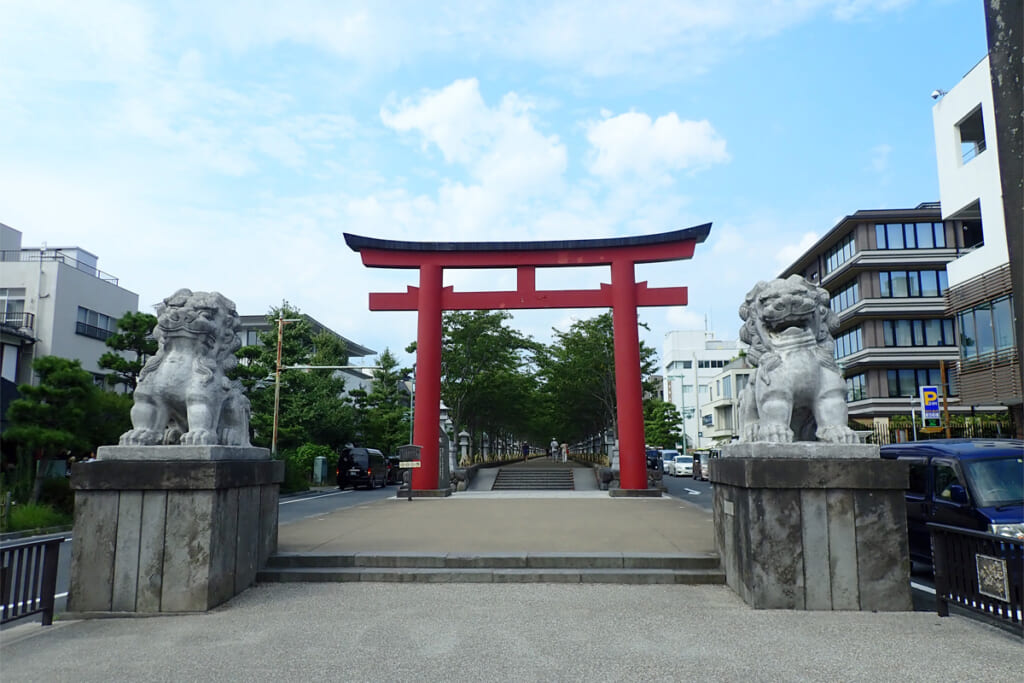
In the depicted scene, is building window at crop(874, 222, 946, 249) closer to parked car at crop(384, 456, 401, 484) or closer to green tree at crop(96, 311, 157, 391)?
parked car at crop(384, 456, 401, 484)

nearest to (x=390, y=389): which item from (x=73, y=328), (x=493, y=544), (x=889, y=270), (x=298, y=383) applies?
(x=298, y=383)

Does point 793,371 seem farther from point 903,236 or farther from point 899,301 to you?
point 903,236

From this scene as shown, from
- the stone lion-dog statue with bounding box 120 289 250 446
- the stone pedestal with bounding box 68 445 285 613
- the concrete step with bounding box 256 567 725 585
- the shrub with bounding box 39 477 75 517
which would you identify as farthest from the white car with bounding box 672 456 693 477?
the stone pedestal with bounding box 68 445 285 613

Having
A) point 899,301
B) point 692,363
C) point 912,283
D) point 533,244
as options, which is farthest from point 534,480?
point 692,363

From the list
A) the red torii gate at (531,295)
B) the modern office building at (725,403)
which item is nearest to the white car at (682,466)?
the modern office building at (725,403)

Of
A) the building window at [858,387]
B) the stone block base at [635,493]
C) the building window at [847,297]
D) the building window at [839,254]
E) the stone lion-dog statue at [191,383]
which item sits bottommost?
the stone block base at [635,493]

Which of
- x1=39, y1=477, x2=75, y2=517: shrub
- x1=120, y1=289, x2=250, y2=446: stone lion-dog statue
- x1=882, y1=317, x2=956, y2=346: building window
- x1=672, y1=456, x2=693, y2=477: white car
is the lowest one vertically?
x1=672, y1=456, x2=693, y2=477: white car

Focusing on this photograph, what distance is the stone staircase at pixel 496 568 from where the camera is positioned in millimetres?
6359

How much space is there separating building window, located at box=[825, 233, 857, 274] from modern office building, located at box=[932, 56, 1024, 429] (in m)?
16.7

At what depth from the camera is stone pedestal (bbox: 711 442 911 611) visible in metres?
5.30

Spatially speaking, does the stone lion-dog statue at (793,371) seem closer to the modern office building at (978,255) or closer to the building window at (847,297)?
the modern office building at (978,255)

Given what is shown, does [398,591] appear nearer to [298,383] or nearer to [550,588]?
[550,588]

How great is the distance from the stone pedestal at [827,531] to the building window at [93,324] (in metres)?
29.9

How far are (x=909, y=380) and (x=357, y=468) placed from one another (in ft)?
97.7
